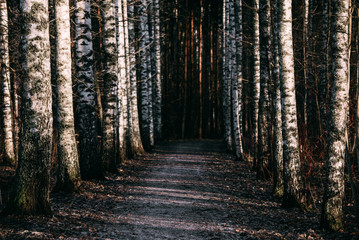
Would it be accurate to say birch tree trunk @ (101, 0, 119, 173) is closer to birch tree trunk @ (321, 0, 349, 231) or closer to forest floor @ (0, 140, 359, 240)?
forest floor @ (0, 140, 359, 240)

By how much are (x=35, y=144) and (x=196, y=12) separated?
93.2 ft

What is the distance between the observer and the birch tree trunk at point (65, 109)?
8.22 meters

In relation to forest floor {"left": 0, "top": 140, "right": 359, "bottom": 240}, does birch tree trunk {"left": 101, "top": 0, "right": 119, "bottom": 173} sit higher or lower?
higher

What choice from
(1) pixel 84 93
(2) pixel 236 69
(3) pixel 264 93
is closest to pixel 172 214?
(1) pixel 84 93

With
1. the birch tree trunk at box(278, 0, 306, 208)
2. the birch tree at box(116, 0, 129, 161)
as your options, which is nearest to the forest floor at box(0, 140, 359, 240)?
the birch tree trunk at box(278, 0, 306, 208)

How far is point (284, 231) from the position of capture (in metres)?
6.44

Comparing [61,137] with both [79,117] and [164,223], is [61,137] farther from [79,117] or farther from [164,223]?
[164,223]

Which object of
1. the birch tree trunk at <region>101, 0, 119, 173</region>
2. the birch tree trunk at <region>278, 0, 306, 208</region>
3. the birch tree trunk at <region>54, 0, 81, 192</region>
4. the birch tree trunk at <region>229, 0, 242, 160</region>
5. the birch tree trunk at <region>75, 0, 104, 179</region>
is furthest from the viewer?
the birch tree trunk at <region>229, 0, 242, 160</region>

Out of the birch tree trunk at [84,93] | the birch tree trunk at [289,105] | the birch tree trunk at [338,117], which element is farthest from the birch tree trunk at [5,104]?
the birch tree trunk at [338,117]

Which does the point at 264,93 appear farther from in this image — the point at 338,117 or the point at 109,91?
the point at 109,91

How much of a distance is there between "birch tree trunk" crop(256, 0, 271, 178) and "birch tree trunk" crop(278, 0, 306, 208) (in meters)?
2.79

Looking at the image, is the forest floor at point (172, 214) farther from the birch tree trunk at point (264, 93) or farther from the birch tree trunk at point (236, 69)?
the birch tree trunk at point (236, 69)

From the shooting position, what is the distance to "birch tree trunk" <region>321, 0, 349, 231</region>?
20.4ft

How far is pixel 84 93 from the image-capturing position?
982 centimetres
